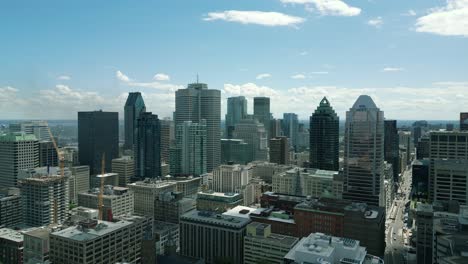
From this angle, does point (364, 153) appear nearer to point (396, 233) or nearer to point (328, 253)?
point (396, 233)

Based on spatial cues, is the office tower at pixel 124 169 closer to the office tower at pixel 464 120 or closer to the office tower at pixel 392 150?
the office tower at pixel 392 150

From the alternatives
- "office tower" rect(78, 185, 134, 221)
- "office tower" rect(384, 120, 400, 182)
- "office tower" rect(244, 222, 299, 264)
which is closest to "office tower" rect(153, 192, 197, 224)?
"office tower" rect(78, 185, 134, 221)

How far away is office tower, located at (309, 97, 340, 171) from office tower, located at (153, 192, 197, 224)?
69.0 m

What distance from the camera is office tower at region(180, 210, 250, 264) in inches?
2825

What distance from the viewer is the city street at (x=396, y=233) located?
77.9 metres

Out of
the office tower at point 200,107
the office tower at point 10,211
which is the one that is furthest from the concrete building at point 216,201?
the office tower at point 200,107

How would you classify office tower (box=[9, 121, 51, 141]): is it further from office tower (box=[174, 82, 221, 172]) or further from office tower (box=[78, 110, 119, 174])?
office tower (box=[174, 82, 221, 172])

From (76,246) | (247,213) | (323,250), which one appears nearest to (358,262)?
(323,250)

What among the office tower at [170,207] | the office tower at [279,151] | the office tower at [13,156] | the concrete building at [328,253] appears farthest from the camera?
the office tower at [279,151]

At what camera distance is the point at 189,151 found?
160250mm

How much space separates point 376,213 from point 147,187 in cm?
6636

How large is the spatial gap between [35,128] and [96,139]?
1151 inches

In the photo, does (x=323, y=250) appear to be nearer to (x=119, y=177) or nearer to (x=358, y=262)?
(x=358, y=262)

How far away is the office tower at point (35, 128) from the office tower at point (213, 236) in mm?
115187
